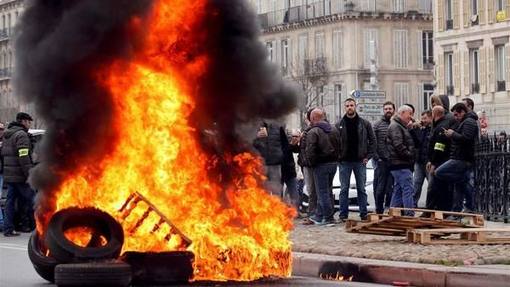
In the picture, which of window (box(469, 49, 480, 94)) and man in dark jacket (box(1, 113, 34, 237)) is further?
window (box(469, 49, 480, 94))

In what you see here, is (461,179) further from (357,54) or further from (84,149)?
(357,54)

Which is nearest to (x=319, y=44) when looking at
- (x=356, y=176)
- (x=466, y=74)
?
(x=466, y=74)

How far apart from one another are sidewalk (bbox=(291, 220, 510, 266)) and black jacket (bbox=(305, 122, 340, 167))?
A: 229 centimetres

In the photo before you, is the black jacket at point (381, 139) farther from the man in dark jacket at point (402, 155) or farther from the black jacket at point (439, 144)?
→ the black jacket at point (439, 144)

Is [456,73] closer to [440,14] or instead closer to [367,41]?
[440,14]

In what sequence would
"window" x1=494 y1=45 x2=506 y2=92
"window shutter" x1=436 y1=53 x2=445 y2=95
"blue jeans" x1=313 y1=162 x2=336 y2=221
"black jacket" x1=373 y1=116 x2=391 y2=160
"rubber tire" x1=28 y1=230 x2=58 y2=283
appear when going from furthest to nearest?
"window shutter" x1=436 y1=53 x2=445 y2=95
"window" x1=494 y1=45 x2=506 y2=92
"black jacket" x1=373 y1=116 x2=391 y2=160
"blue jeans" x1=313 y1=162 x2=336 y2=221
"rubber tire" x1=28 y1=230 x2=58 y2=283

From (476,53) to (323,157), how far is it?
4356 centimetres

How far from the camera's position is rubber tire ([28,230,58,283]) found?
1393 cm

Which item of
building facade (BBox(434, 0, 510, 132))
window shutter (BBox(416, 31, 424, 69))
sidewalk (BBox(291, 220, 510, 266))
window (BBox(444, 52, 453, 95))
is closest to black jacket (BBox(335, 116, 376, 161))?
sidewalk (BBox(291, 220, 510, 266))

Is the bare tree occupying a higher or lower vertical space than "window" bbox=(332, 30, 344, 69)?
lower

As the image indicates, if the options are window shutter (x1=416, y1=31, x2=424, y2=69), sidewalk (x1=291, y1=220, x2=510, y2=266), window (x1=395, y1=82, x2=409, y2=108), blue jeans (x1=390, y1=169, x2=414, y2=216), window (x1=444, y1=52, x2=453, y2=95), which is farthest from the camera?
window shutter (x1=416, y1=31, x2=424, y2=69)

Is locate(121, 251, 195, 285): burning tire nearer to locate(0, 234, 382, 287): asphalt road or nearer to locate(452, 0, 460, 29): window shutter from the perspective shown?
locate(0, 234, 382, 287): asphalt road

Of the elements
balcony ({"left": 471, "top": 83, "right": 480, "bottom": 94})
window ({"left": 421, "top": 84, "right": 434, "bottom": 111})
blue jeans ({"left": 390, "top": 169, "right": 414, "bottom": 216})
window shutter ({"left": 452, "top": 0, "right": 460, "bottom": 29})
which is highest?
window shutter ({"left": 452, "top": 0, "right": 460, "bottom": 29})

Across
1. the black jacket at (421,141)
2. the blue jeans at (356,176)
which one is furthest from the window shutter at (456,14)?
the blue jeans at (356,176)
